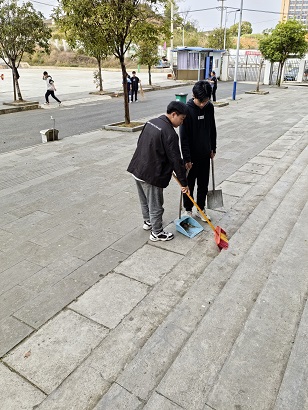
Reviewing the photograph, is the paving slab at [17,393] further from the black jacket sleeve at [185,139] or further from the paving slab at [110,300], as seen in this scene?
the black jacket sleeve at [185,139]

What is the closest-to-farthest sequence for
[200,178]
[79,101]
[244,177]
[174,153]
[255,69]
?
[174,153]
[200,178]
[244,177]
[79,101]
[255,69]

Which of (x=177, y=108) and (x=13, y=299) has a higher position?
(x=177, y=108)

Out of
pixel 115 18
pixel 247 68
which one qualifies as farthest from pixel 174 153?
pixel 247 68

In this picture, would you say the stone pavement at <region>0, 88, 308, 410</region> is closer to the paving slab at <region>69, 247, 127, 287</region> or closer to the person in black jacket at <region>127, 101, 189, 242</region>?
the paving slab at <region>69, 247, 127, 287</region>

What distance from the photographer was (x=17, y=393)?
7.54 feet

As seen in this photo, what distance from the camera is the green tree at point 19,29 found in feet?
48.3

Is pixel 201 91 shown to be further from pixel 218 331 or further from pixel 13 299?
pixel 13 299

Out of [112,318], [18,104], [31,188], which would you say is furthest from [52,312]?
[18,104]

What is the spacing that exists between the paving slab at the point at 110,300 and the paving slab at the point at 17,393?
736 mm

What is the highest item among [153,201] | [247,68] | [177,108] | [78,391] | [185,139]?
[247,68]

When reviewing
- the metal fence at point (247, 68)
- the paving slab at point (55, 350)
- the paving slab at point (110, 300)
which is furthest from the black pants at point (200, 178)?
the metal fence at point (247, 68)

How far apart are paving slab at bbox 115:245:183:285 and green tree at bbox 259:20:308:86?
23.0 meters

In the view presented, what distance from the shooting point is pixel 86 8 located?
916 centimetres

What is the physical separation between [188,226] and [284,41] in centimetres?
2266
